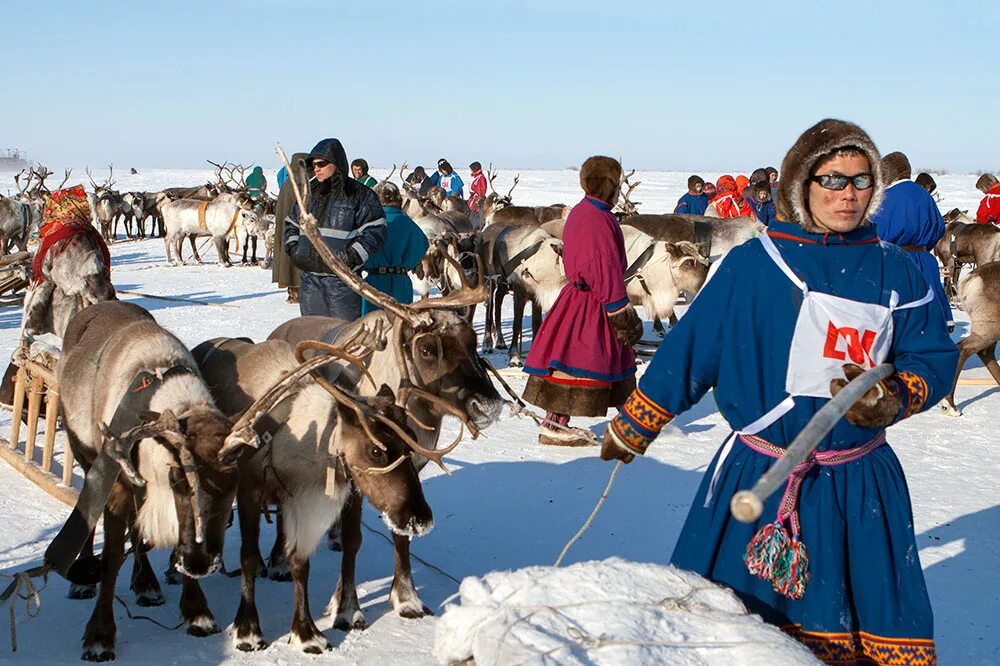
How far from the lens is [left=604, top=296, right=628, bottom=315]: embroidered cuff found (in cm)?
653

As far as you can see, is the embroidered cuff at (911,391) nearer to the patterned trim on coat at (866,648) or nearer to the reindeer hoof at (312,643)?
the patterned trim on coat at (866,648)

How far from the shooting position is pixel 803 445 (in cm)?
195

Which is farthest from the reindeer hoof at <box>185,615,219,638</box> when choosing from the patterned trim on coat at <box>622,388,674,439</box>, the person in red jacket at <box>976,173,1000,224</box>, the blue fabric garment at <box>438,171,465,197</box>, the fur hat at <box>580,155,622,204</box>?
the blue fabric garment at <box>438,171,465,197</box>

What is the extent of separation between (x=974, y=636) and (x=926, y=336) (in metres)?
2.23

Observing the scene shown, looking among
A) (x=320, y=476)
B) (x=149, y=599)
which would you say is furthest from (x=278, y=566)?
(x=320, y=476)

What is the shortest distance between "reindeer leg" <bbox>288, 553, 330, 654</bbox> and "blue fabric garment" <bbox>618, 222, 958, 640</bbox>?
1.81m

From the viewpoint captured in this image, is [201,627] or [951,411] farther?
[951,411]

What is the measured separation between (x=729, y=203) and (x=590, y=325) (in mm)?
10053

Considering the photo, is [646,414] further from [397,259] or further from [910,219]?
[910,219]

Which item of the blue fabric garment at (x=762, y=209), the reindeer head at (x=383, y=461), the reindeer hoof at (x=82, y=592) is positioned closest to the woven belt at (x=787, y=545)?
the reindeer head at (x=383, y=461)

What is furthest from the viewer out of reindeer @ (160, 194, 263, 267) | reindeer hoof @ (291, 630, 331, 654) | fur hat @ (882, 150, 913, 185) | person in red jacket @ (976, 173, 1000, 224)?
reindeer @ (160, 194, 263, 267)

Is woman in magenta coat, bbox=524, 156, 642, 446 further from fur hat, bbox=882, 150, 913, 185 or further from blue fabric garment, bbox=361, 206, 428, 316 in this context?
fur hat, bbox=882, 150, 913, 185

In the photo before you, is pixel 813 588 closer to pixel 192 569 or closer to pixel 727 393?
pixel 727 393

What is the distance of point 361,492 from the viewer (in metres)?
4.04
